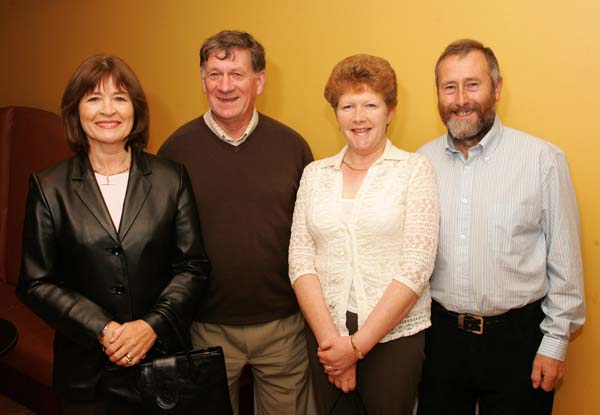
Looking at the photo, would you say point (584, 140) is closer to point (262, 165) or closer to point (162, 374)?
point (262, 165)

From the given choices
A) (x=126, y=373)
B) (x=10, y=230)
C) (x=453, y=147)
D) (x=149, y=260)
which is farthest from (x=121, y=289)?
(x=10, y=230)

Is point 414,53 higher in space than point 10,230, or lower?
higher

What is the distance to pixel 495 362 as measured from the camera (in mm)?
→ 1765

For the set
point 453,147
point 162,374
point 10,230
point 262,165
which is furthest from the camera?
point 10,230

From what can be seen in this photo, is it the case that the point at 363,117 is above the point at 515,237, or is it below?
above

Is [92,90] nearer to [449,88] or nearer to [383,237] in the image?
[383,237]

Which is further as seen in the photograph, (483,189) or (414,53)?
(414,53)

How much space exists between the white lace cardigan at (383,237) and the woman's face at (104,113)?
2.27ft

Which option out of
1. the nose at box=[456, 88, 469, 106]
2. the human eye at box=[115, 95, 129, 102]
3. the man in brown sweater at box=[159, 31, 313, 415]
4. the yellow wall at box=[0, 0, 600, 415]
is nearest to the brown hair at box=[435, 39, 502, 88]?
the nose at box=[456, 88, 469, 106]

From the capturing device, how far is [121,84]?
1.76 m

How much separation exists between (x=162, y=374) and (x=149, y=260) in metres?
0.35

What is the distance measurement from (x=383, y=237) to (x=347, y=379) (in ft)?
1.55

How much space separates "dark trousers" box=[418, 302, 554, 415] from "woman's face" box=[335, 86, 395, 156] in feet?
2.06

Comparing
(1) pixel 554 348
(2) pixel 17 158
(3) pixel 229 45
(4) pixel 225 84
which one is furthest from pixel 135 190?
(2) pixel 17 158
